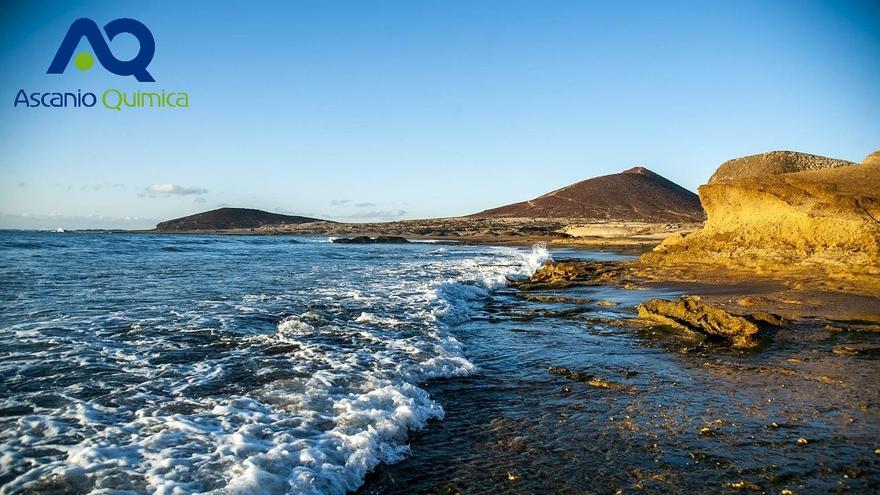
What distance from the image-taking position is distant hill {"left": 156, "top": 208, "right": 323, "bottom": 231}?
123812 millimetres

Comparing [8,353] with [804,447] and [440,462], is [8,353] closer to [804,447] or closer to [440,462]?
[440,462]

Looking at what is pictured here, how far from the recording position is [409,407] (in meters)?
5.28

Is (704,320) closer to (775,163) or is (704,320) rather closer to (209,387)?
(209,387)

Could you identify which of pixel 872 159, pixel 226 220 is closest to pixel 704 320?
pixel 872 159

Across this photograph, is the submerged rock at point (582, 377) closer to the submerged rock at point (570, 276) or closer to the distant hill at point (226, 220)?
the submerged rock at point (570, 276)

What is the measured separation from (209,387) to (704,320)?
24.5 ft

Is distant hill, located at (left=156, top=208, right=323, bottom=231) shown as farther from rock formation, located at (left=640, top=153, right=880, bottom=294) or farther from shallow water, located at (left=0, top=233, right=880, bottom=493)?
shallow water, located at (left=0, top=233, right=880, bottom=493)

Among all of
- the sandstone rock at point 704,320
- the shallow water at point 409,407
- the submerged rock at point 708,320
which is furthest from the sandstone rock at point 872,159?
the sandstone rock at point 704,320

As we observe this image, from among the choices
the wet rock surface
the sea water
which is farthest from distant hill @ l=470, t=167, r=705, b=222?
the wet rock surface

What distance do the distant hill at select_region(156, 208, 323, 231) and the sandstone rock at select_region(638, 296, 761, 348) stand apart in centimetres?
12184

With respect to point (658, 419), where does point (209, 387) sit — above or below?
above

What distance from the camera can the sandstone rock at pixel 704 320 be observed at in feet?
25.3

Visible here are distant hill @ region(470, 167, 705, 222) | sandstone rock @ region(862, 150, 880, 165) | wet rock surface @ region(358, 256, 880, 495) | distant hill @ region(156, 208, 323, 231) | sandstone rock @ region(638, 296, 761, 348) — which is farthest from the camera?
distant hill @ region(156, 208, 323, 231)

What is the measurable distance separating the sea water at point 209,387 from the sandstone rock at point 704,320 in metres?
3.80
